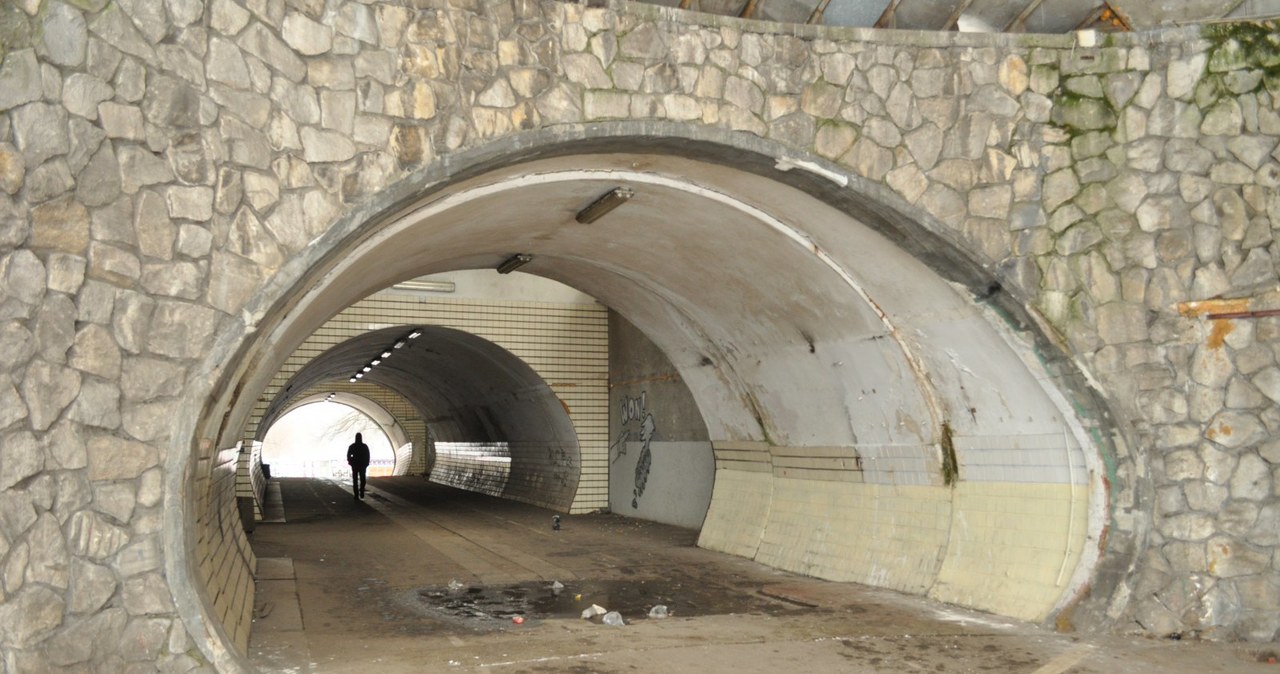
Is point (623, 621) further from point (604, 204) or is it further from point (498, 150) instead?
point (498, 150)

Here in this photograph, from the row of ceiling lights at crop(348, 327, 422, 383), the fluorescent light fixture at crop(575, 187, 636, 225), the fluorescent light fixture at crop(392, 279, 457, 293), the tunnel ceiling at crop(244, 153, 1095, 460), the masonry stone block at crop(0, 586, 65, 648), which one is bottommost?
the masonry stone block at crop(0, 586, 65, 648)

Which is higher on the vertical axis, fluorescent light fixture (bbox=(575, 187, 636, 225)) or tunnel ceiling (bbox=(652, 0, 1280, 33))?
tunnel ceiling (bbox=(652, 0, 1280, 33))

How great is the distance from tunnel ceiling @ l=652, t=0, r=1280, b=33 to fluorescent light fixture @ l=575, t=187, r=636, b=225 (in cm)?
129

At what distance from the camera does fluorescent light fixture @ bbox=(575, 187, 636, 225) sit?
765 centimetres

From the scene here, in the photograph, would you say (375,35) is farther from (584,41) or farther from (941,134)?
(941,134)

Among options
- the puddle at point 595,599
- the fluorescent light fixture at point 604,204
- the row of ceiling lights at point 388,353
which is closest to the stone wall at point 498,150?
the fluorescent light fixture at point 604,204

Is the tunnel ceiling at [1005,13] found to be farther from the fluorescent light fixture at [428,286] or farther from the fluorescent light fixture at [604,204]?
the fluorescent light fixture at [428,286]

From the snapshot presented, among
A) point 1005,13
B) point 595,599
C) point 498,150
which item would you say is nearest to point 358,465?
point 595,599

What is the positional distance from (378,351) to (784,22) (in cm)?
1428

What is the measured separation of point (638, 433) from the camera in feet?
53.8

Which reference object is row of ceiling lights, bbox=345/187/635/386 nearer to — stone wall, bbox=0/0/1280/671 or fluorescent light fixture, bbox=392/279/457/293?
stone wall, bbox=0/0/1280/671

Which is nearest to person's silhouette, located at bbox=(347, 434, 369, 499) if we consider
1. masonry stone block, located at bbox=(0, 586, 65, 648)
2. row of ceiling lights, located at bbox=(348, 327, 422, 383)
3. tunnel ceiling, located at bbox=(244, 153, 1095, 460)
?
row of ceiling lights, located at bbox=(348, 327, 422, 383)

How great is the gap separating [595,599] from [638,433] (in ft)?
24.7

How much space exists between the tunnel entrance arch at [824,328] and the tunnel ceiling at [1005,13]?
3.83ft
